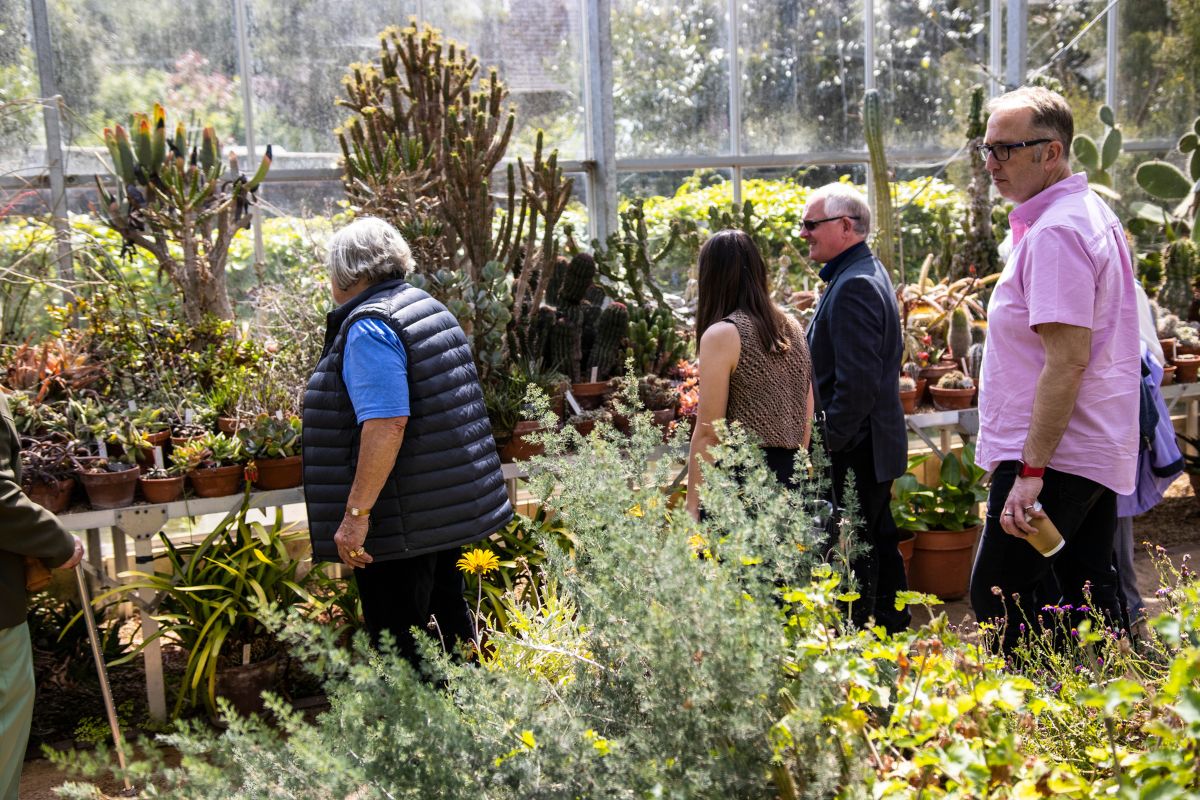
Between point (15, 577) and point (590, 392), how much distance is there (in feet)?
7.92

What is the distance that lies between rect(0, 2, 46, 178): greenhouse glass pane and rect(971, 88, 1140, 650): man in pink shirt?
438cm

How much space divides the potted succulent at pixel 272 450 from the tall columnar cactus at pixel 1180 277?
479 centimetres

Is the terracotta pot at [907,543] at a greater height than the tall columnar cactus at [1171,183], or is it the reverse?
the tall columnar cactus at [1171,183]

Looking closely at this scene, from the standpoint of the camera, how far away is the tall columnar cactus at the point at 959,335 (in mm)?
4965

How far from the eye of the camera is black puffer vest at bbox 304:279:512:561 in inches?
108

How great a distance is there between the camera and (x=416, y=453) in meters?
2.77

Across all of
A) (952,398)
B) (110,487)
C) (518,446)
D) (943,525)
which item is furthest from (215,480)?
(952,398)

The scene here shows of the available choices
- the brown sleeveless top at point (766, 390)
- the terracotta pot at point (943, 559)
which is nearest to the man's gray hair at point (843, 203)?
the brown sleeveless top at point (766, 390)

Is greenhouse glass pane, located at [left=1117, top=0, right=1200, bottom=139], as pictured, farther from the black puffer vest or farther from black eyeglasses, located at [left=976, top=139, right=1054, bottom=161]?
the black puffer vest

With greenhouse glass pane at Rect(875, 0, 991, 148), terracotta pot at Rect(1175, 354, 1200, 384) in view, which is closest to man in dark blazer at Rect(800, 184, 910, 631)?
terracotta pot at Rect(1175, 354, 1200, 384)

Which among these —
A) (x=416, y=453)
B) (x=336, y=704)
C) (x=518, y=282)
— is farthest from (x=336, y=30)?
(x=336, y=704)

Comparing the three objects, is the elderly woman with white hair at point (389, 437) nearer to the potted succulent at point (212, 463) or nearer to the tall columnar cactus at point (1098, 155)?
the potted succulent at point (212, 463)

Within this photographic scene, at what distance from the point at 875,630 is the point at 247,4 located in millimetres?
5084

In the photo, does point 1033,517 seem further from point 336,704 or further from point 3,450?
point 3,450
